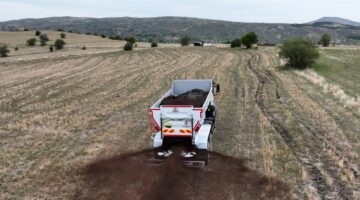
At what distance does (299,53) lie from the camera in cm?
3653

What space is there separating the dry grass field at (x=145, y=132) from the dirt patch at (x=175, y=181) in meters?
0.36

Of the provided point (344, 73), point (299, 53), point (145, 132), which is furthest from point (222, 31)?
point (145, 132)

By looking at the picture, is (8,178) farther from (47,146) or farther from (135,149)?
(135,149)

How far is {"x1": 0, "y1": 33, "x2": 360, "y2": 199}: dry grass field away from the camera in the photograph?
34.1 feet

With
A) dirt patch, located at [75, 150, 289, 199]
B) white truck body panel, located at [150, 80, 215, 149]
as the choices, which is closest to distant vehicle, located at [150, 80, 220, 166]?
white truck body panel, located at [150, 80, 215, 149]

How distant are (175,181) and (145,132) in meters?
5.08

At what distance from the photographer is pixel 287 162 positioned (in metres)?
11.5

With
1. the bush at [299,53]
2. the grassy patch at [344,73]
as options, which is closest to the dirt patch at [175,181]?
the grassy patch at [344,73]

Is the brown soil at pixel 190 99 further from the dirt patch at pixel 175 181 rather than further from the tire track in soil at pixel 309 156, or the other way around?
the tire track in soil at pixel 309 156

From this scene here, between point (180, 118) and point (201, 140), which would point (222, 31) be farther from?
point (201, 140)

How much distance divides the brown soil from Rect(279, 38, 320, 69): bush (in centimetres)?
2277

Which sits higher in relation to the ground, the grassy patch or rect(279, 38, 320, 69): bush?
rect(279, 38, 320, 69): bush

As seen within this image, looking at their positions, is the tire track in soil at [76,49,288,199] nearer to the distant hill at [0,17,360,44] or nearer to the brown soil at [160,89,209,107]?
the brown soil at [160,89,209,107]

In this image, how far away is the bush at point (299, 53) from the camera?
119 feet
